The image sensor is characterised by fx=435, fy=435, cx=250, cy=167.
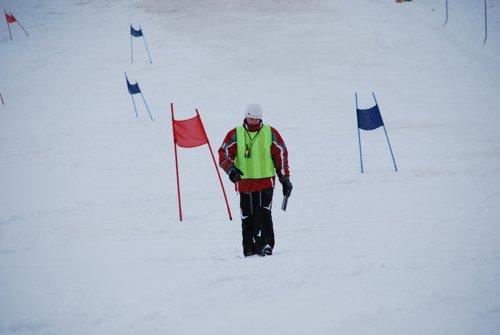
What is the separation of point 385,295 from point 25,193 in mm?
7608

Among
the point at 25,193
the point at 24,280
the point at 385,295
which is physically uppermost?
the point at 385,295

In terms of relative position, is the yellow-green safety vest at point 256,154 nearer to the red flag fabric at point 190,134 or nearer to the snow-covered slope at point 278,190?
the snow-covered slope at point 278,190

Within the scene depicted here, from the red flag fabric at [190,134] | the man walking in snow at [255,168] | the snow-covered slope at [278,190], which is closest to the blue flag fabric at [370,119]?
the snow-covered slope at [278,190]

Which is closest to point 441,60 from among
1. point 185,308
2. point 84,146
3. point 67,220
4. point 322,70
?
point 322,70

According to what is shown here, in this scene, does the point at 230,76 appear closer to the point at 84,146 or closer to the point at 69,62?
the point at 84,146

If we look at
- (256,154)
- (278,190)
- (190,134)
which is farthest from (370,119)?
(256,154)

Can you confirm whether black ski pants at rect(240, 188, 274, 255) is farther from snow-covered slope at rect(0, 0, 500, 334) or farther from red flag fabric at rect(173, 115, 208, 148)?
red flag fabric at rect(173, 115, 208, 148)

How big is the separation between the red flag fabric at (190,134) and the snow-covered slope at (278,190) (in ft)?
3.94

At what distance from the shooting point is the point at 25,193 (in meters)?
8.70

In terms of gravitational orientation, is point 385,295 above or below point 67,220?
above

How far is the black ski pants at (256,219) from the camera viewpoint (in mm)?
4906

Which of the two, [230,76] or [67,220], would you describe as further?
[230,76]

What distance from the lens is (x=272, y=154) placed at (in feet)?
15.9

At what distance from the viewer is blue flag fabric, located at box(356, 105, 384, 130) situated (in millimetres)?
8391
